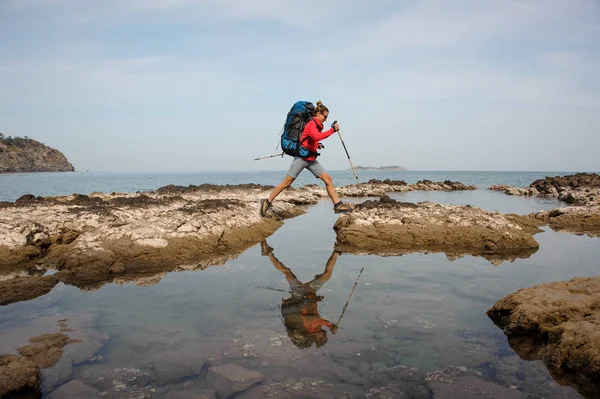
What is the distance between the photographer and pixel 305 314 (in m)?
4.94

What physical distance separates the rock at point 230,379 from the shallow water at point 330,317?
0.09 meters

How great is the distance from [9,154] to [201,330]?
128 meters

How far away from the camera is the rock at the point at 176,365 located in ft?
11.5

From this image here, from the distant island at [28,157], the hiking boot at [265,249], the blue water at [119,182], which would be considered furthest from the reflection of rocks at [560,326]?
the distant island at [28,157]

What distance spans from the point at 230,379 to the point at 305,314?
163 cm

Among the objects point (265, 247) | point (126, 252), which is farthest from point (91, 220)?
point (265, 247)

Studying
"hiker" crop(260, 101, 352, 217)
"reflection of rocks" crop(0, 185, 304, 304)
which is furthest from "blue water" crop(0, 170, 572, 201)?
"hiker" crop(260, 101, 352, 217)

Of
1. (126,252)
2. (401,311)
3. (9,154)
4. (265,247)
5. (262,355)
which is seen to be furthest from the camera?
(9,154)

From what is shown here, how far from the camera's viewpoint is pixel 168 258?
7562 millimetres

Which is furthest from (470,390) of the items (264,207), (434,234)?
(264,207)

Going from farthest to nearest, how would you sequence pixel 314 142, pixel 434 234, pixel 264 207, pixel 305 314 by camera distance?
pixel 264 207 < pixel 314 142 < pixel 434 234 < pixel 305 314

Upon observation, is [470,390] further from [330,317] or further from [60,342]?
[60,342]

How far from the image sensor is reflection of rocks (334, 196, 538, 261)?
28.6ft

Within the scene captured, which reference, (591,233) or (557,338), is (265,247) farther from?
(591,233)
